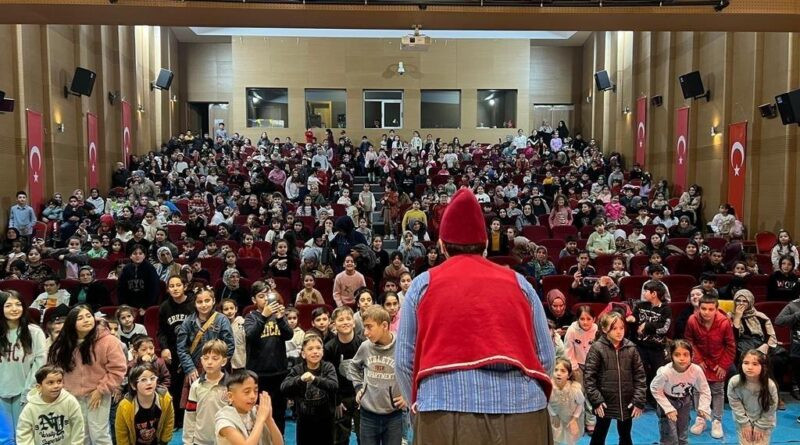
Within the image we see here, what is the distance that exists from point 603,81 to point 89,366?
70.8ft

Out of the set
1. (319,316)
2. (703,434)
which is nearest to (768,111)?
(703,434)

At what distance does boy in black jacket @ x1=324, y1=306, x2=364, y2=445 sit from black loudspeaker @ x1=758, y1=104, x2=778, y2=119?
36.6 ft

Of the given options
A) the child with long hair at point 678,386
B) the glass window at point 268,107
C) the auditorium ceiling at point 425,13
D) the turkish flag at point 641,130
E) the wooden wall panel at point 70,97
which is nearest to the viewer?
the child with long hair at point 678,386

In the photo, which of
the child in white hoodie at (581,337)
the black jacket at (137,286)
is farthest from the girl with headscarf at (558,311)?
the black jacket at (137,286)

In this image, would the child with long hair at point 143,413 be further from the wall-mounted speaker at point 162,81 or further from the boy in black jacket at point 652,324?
the wall-mounted speaker at point 162,81

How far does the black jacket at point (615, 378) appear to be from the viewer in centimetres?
550

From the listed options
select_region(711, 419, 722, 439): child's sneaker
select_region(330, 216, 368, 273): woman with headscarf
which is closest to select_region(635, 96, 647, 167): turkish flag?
select_region(330, 216, 368, 273): woman with headscarf

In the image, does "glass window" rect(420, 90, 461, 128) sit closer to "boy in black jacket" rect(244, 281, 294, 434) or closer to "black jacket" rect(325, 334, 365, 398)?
"boy in black jacket" rect(244, 281, 294, 434)

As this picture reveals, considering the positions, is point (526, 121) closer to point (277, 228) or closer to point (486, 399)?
point (277, 228)

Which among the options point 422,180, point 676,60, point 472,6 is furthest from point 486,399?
point 676,60

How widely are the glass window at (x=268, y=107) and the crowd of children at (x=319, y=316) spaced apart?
9109mm

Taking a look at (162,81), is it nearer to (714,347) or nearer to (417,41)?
(417,41)

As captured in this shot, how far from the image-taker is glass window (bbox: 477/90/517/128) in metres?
27.8

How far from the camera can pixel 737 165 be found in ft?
49.2
